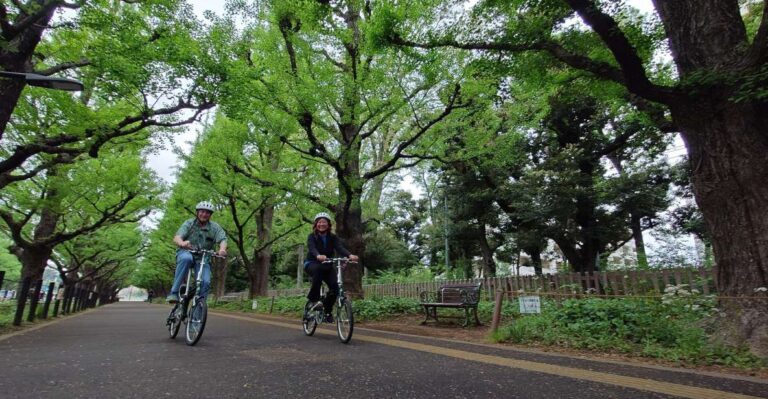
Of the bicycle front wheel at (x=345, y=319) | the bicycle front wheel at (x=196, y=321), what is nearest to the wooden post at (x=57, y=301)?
the bicycle front wheel at (x=196, y=321)

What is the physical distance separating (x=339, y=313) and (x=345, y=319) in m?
0.17

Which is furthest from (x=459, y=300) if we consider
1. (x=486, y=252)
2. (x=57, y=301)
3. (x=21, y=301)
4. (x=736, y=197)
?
(x=57, y=301)

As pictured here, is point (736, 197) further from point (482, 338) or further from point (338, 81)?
point (338, 81)

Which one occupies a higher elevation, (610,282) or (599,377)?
(610,282)

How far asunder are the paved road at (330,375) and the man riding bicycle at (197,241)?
862mm

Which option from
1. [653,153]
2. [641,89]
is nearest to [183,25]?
[641,89]

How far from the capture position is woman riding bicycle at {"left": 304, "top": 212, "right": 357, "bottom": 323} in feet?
20.4

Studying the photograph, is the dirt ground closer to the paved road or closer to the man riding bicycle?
the paved road

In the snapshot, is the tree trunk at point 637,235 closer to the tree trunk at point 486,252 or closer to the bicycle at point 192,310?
the tree trunk at point 486,252

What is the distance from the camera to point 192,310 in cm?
554

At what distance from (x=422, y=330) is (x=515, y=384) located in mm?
5232

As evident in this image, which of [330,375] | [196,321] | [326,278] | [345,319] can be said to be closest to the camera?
[330,375]

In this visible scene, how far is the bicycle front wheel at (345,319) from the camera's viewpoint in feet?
18.6

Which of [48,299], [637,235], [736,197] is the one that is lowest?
[48,299]
